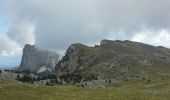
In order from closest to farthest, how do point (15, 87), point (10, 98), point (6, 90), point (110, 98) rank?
point (10, 98) < point (110, 98) < point (6, 90) < point (15, 87)

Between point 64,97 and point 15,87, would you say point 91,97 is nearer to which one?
point 64,97

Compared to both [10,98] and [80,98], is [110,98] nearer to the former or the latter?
[80,98]

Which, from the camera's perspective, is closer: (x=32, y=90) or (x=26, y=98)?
(x=26, y=98)

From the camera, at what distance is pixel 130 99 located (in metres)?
53.2

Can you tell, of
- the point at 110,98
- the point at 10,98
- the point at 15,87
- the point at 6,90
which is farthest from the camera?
the point at 15,87

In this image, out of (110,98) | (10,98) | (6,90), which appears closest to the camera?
(10,98)

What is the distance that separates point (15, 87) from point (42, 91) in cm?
606

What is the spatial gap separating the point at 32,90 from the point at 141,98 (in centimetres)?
1702

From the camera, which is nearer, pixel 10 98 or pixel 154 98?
pixel 10 98

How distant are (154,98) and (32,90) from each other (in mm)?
18951

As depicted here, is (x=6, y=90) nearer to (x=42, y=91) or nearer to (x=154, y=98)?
(x=42, y=91)

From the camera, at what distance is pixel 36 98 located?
49844mm

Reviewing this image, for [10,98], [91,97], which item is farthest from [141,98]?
[10,98]

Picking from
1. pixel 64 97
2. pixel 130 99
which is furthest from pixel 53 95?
pixel 130 99
